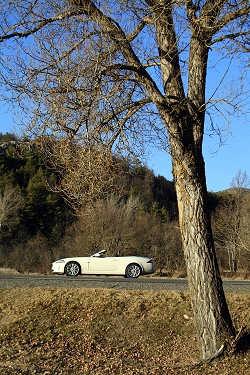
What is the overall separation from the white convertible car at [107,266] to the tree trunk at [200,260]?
11632 mm

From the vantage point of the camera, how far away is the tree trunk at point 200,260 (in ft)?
21.9

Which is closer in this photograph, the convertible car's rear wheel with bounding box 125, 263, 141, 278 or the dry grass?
the dry grass

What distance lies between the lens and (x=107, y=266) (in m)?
18.9

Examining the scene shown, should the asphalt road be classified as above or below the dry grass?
above

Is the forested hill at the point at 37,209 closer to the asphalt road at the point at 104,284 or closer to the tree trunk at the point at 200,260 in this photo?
the asphalt road at the point at 104,284

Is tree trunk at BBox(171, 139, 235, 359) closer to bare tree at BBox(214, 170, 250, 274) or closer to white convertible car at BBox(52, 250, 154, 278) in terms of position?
white convertible car at BBox(52, 250, 154, 278)

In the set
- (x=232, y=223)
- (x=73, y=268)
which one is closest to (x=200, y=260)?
(x=73, y=268)

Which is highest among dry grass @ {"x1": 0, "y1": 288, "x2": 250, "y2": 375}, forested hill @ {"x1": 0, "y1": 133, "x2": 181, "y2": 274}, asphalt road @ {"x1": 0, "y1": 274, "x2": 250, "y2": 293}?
forested hill @ {"x1": 0, "y1": 133, "x2": 181, "y2": 274}

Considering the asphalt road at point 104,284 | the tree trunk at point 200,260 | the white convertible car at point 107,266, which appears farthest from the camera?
the white convertible car at point 107,266

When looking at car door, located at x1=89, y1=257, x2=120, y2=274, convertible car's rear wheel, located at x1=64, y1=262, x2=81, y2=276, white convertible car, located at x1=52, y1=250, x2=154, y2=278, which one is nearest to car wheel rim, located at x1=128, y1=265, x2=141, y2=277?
white convertible car, located at x1=52, y1=250, x2=154, y2=278

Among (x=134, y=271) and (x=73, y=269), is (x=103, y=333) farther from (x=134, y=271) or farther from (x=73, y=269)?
(x=73, y=269)

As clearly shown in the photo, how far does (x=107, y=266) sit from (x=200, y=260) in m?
12.5

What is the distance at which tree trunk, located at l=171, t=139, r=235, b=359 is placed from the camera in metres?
6.67

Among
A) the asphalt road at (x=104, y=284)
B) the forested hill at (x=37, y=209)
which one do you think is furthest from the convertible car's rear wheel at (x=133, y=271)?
the forested hill at (x=37, y=209)
